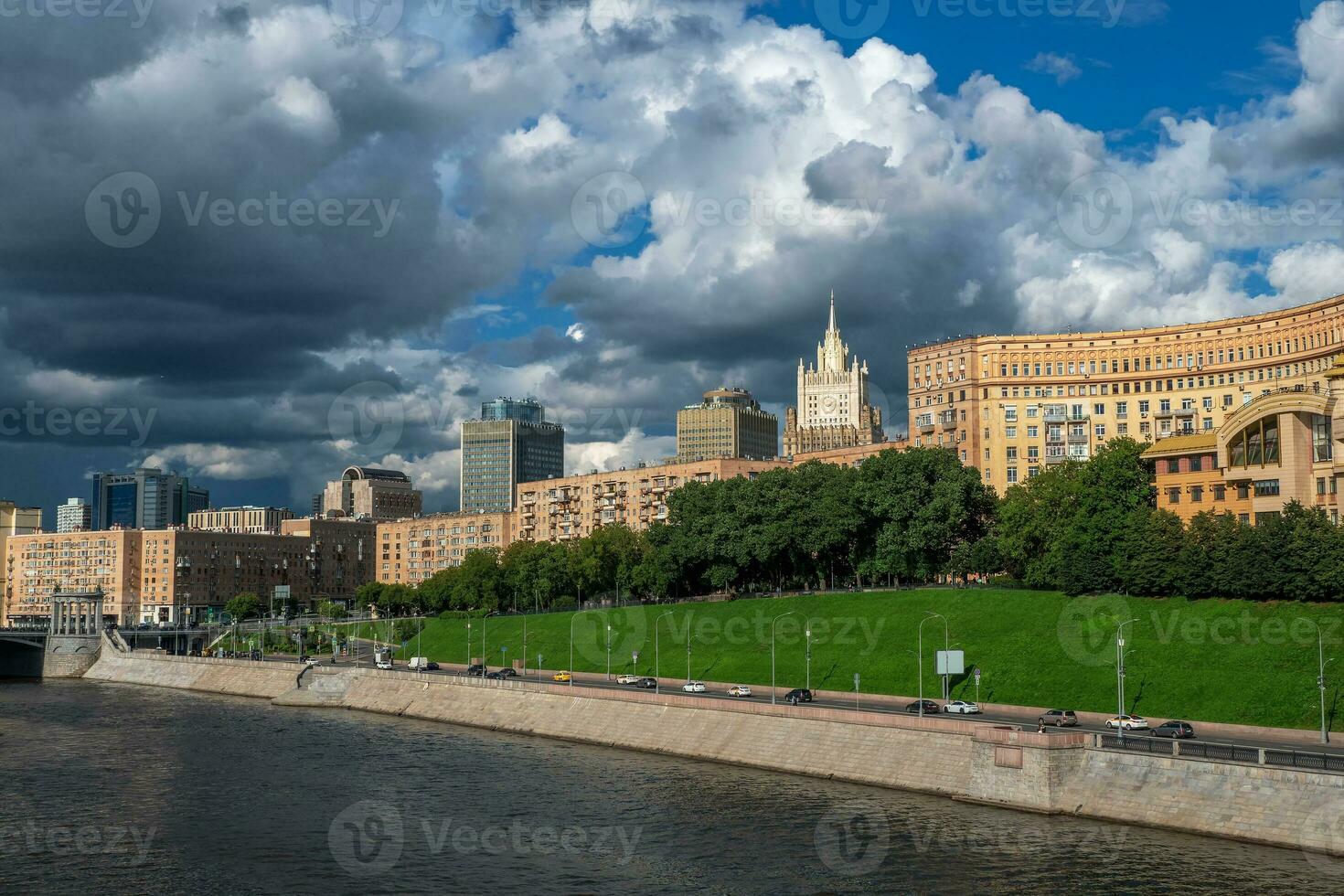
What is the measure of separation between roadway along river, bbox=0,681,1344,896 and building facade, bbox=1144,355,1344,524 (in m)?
50.3

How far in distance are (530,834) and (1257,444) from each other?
236 ft

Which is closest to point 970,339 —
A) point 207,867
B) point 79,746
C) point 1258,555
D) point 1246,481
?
point 1246,481

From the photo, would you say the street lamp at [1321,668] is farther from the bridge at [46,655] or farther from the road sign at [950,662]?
the bridge at [46,655]

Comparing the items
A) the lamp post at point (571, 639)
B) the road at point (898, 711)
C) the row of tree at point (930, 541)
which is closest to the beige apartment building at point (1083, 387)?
the row of tree at point (930, 541)

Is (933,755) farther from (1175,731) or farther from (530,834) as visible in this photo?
(530,834)

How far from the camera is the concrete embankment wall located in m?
54.5

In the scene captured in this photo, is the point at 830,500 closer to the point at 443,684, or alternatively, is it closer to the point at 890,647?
the point at 890,647

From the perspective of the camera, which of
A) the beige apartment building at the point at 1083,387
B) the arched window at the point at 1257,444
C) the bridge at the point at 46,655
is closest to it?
the arched window at the point at 1257,444

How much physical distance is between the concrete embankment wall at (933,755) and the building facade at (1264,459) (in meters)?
41.9

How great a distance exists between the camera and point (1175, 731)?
71438 millimetres

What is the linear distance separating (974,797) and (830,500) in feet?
237

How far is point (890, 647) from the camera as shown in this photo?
106 metres

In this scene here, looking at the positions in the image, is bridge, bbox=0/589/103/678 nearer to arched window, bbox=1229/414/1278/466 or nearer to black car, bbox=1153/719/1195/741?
arched window, bbox=1229/414/1278/466

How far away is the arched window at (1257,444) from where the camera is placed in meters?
101
